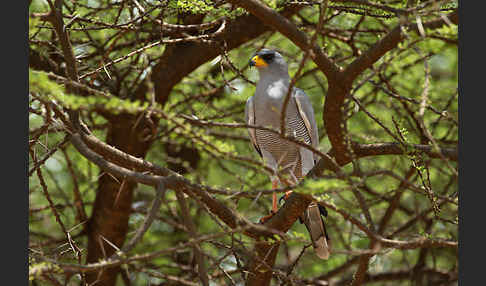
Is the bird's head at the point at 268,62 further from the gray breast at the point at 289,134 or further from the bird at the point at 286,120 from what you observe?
the gray breast at the point at 289,134

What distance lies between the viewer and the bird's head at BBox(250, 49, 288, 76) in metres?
4.68

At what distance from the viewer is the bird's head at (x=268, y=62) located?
184 inches

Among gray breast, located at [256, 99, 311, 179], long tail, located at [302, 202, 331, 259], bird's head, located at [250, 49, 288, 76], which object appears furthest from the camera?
bird's head, located at [250, 49, 288, 76]

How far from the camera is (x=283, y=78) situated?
4.67 m

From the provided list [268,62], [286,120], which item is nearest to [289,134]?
[286,120]

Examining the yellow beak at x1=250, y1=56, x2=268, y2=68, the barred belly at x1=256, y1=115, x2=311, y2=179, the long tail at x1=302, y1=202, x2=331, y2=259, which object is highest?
the yellow beak at x1=250, y1=56, x2=268, y2=68

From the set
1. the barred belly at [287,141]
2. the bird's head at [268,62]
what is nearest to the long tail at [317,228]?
the barred belly at [287,141]

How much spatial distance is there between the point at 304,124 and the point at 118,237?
220 cm

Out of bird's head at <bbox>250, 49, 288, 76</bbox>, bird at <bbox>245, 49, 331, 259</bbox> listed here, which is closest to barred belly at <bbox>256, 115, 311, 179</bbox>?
bird at <bbox>245, 49, 331, 259</bbox>

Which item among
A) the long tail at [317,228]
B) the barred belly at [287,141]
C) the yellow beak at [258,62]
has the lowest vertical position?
the long tail at [317,228]

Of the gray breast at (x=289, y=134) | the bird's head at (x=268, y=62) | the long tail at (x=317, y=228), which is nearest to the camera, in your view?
the long tail at (x=317, y=228)

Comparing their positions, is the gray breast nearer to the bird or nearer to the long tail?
the bird

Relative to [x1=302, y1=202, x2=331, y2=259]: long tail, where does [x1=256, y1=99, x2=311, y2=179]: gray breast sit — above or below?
above

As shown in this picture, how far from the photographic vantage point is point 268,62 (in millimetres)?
4738
